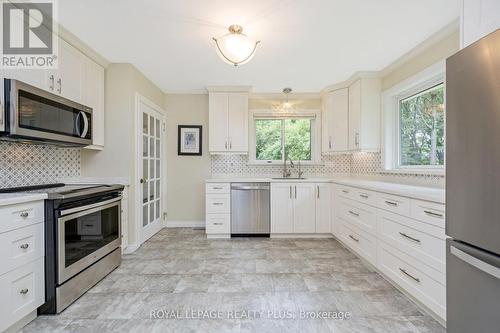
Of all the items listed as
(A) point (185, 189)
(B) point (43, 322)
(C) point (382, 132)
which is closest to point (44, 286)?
(B) point (43, 322)

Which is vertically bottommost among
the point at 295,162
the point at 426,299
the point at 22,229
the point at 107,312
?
the point at 107,312

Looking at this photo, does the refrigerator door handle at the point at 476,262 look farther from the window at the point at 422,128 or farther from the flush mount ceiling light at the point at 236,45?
the flush mount ceiling light at the point at 236,45

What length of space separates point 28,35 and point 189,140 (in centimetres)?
256

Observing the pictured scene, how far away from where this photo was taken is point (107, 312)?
1901 mm

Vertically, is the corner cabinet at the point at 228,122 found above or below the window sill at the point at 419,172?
above

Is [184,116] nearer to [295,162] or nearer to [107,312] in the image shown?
[295,162]

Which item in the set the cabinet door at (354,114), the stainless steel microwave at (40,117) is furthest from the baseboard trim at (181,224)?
the cabinet door at (354,114)

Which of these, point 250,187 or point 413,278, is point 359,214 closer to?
point 413,278

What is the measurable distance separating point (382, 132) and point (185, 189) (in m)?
3.27

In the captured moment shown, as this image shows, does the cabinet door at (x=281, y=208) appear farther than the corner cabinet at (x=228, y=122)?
No

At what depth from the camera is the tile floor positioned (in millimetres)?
1754

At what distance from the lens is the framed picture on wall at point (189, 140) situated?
4430 mm

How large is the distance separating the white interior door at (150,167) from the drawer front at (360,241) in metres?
2.76

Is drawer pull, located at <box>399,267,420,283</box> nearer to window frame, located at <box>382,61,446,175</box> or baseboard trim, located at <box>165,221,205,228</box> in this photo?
window frame, located at <box>382,61,446,175</box>
